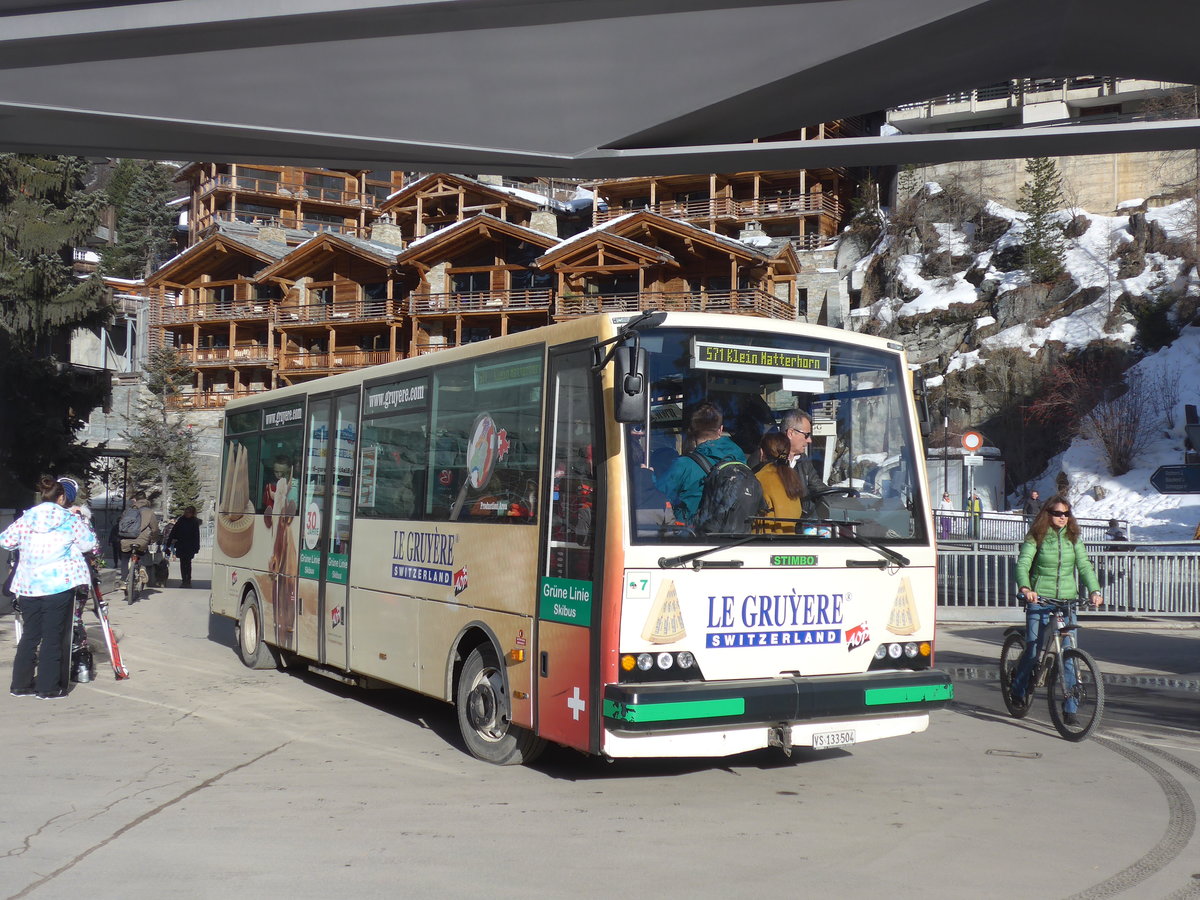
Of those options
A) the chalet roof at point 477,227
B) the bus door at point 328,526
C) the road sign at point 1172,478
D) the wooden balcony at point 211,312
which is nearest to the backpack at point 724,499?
the bus door at point 328,526

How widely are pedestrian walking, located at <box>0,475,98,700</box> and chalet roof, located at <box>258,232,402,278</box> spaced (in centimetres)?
4688

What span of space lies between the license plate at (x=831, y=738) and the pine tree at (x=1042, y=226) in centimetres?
4950

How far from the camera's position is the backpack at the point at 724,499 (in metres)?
7.29

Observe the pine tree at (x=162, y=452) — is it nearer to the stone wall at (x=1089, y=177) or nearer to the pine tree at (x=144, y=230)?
the stone wall at (x=1089, y=177)

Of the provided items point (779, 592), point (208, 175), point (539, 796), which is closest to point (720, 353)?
point (779, 592)

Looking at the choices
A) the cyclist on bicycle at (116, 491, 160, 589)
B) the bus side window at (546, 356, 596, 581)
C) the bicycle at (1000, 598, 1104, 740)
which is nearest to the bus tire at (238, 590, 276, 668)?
the bus side window at (546, 356, 596, 581)

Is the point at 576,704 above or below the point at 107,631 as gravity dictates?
above

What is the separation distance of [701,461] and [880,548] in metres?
1.38

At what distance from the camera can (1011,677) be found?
10.6 metres

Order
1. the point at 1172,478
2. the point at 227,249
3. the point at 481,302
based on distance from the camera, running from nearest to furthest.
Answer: the point at 1172,478
the point at 481,302
the point at 227,249

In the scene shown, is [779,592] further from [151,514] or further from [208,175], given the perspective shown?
[208,175]

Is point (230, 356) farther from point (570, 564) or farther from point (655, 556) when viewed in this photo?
point (655, 556)

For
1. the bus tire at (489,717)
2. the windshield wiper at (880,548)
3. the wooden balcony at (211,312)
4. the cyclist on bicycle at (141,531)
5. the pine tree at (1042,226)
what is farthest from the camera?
the wooden balcony at (211,312)

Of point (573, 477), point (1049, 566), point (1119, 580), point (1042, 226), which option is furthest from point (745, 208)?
point (573, 477)
